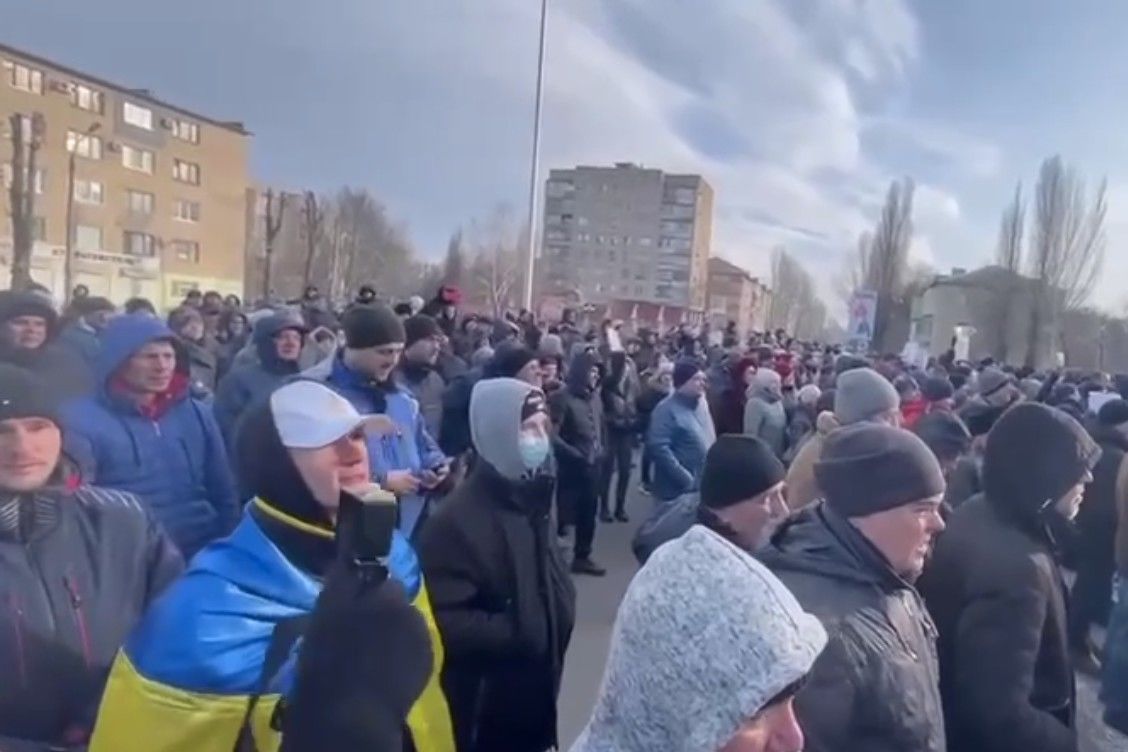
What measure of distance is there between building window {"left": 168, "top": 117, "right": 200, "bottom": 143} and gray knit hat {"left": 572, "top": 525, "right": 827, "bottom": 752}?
61458mm

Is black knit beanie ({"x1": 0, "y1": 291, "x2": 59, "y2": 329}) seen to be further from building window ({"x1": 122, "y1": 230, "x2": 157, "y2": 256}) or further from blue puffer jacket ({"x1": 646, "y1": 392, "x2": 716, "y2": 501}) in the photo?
building window ({"x1": 122, "y1": 230, "x2": 157, "y2": 256})

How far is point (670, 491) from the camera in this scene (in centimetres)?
698

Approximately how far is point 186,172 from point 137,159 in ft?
12.2

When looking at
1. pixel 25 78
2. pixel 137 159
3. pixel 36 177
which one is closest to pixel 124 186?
pixel 137 159

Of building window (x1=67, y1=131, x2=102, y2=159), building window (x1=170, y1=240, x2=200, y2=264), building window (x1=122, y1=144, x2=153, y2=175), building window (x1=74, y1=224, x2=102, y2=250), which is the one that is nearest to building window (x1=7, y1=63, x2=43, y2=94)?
building window (x1=67, y1=131, x2=102, y2=159)

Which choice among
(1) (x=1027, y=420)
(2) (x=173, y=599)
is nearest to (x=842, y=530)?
(1) (x=1027, y=420)

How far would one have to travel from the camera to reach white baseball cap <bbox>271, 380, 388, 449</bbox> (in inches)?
85.7

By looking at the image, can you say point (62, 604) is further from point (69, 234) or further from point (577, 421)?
point (69, 234)

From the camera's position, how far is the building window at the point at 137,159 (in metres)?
53.6

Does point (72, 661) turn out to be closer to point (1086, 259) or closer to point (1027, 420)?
point (1027, 420)

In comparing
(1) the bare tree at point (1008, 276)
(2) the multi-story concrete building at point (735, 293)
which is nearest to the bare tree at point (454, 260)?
(1) the bare tree at point (1008, 276)

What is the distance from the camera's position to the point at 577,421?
8406mm

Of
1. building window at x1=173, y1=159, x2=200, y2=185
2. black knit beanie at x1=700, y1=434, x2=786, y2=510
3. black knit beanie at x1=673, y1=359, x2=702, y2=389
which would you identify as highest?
building window at x1=173, y1=159, x2=200, y2=185

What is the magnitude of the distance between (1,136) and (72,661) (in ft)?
168
